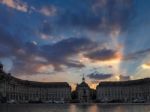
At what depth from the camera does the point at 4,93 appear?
190 m

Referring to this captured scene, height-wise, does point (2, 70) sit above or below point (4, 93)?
above

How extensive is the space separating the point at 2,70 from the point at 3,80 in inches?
239

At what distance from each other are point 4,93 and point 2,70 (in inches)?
553

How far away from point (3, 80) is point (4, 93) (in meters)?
7.99

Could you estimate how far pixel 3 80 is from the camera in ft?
612

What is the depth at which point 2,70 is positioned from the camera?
183875 millimetres
